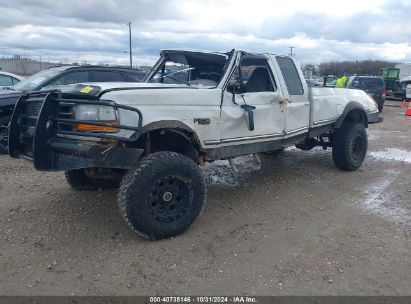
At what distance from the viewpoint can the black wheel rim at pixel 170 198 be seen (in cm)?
404

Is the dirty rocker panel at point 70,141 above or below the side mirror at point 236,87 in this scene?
below

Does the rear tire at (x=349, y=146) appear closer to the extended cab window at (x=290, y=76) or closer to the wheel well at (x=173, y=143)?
the extended cab window at (x=290, y=76)

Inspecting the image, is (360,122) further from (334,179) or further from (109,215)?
(109,215)

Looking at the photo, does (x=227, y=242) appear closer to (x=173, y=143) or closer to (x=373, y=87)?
(x=173, y=143)

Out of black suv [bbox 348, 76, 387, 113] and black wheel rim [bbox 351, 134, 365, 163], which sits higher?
black suv [bbox 348, 76, 387, 113]

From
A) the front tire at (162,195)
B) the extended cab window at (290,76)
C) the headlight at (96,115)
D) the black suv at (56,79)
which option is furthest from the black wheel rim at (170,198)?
the black suv at (56,79)

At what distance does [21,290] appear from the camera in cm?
325

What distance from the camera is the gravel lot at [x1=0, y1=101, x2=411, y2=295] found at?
3377mm

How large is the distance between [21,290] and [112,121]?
158cm

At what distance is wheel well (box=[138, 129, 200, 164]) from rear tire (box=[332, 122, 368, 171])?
3.12m

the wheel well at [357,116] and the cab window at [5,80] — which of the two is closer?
the wheel well at [357,116]

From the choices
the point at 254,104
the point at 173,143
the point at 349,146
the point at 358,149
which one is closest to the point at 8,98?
the point at 173,143

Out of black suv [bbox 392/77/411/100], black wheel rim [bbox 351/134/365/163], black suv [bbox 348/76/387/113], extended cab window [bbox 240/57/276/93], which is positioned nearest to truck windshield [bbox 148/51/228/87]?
extended cab window [bbox 240/57/276/93]

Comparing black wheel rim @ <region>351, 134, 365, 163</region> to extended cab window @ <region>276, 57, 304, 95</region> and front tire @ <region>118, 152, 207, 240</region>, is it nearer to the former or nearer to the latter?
extended cab window @ <region>276, 57, 304, 95</region>
